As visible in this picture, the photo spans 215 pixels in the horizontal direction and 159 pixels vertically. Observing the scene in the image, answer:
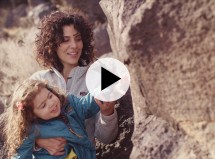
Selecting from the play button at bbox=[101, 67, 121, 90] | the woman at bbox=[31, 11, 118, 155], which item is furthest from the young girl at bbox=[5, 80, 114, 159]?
the woman at bbox=[31, 11, 118, 155]

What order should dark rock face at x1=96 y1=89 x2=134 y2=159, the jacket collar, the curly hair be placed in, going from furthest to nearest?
the curly hair
the jacket collar
dark rock face at x1=96 y1=89 x2=134 y2=159

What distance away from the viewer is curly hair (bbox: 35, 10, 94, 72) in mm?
3295

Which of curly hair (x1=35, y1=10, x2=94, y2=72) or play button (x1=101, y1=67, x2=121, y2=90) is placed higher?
curly hair (x1=35, y1=10, x2=94, y2=72)

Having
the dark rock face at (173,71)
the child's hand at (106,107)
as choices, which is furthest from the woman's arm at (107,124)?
the dark rock face at (173,71)

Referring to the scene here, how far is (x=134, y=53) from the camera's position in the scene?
1.93 metres

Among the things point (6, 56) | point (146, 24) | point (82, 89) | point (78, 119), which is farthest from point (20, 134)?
point (6, 56)

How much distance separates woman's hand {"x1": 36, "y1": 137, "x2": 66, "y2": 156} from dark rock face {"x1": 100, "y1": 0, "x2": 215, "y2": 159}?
0.67 meters

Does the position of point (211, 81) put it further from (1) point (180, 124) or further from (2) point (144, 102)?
(2) point (144, 102)

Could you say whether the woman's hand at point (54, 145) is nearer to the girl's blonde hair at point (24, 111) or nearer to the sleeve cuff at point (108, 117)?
the girl's blonde hair at point (24, 111)

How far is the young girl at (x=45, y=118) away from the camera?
2.53 m

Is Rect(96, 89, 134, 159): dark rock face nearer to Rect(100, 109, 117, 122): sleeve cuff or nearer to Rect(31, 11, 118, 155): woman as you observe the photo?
Rect(31, 11, 118, 155): woman

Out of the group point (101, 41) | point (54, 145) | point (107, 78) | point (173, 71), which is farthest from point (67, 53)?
point (101, 41)

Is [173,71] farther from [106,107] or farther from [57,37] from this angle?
[57,37]

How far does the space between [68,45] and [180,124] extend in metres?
1.51
